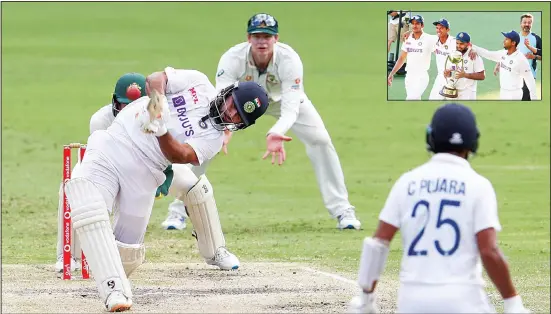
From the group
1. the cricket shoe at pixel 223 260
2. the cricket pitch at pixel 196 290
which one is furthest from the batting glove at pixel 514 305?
the cricket shoe at pixel 223 260

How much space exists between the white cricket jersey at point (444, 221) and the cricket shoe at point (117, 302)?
2.42 meters

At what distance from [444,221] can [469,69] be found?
617 centimetres

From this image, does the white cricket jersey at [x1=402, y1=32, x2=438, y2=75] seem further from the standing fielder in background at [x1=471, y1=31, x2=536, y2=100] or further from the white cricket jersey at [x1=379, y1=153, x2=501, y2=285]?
the white cricket jersey at [x1=379, y1=153, x2=501, y2=285]

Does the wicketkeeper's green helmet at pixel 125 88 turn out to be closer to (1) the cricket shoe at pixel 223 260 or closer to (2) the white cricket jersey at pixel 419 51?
(1) the cricket shoe at pixel 223 260

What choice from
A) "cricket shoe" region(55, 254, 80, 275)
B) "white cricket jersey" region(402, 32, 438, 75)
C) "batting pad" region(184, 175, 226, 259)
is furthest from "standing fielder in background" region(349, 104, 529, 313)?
"white cricket jersey" region(402, 32, 438, 75)

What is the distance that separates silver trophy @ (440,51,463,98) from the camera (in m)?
10.6

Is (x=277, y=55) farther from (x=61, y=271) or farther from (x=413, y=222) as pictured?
(x=413, y=222)

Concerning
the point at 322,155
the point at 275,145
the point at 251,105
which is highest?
the point at 251,105

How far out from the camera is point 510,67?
11141 mm

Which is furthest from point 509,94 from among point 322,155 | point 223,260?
point 223,260

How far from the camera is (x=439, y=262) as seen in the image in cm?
493

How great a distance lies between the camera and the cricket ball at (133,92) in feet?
27.9

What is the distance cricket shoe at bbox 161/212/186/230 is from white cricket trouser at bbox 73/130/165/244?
364 cm

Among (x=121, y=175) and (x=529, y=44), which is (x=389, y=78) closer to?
(x=529, y=44)
